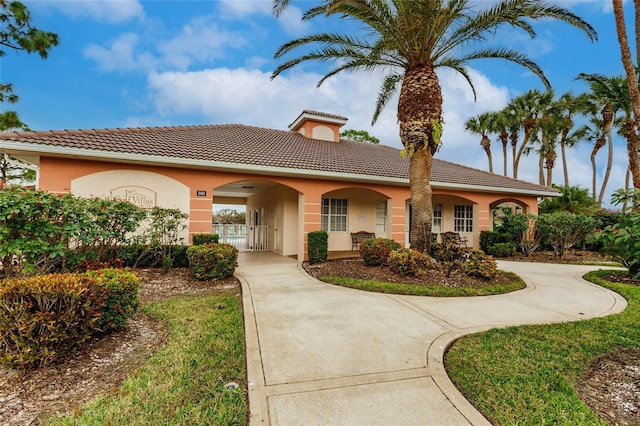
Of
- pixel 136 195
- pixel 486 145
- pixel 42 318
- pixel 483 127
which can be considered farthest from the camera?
pixel 486 145

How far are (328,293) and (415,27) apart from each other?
7.37m

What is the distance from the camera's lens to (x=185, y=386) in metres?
2.96

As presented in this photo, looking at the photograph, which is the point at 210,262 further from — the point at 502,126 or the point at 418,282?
the point at 502,126

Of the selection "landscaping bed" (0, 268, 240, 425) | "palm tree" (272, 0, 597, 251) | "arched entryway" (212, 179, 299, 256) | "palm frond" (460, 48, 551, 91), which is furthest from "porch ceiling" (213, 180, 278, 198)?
"palm frond" (460, 48, 551, 91)

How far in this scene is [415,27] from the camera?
26.0ft

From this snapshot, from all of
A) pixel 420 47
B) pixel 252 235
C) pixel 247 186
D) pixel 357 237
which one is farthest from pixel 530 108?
pixel 252 235

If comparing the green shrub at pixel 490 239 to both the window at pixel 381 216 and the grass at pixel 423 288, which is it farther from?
the grass at pixel 423 288

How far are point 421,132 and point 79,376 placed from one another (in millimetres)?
8811

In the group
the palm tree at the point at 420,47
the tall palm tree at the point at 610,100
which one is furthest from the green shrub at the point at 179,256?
the tall palm tree at the point at 610,100

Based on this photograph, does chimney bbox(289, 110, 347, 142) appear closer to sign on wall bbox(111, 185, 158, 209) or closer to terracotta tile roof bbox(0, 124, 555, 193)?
terracotta tile roof bbox(0, 124, 555, 193)

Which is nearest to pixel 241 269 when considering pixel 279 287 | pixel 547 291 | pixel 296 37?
pixel 279 287

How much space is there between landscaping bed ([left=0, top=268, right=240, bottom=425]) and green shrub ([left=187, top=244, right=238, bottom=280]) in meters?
2.65

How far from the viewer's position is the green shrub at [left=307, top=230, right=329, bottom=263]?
34.6ft

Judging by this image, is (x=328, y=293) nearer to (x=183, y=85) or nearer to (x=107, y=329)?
(x=107, y=329)
